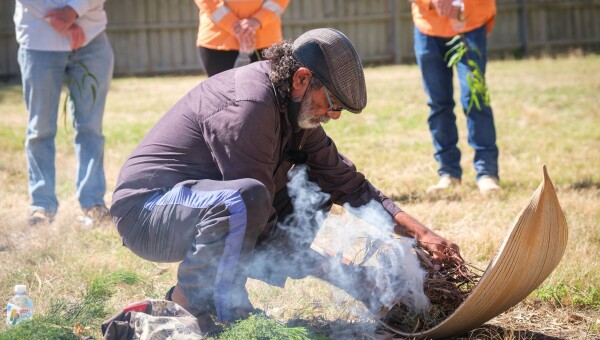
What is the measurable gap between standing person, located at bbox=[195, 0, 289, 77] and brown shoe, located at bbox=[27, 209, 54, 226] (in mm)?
1502

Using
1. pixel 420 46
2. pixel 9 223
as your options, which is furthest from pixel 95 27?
pixel 420 46

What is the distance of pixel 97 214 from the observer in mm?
5449

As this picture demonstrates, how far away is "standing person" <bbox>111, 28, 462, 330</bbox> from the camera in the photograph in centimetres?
317

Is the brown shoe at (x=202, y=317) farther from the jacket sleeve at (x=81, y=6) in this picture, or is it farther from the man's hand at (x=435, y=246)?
the jacket sleeve at (x=81, y=6)

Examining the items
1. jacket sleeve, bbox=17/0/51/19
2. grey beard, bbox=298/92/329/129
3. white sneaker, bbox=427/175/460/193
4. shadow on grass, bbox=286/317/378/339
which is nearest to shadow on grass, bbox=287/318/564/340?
shadow on grass, bbox=286/317/378/339

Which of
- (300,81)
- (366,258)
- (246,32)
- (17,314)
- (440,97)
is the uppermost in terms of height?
(246,32)

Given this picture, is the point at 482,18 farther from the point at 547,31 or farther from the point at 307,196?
the point at 547,31

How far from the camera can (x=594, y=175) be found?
6586 millimetres

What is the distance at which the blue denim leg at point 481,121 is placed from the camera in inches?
237

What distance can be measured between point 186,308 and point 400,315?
96cm

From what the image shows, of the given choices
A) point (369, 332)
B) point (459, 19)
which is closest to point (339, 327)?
point (369, 332)

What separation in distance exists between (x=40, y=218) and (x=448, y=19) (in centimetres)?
329

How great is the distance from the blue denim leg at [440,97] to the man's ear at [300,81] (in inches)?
118

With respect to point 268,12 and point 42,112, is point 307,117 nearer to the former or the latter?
point 268,12
